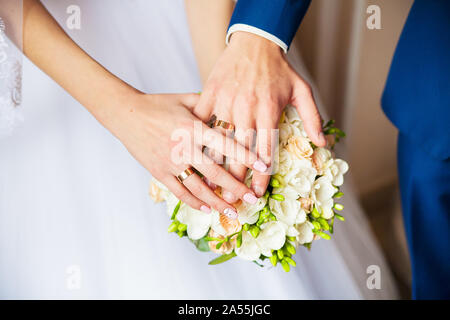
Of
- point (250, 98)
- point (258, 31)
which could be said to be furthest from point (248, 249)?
point (258, 31)

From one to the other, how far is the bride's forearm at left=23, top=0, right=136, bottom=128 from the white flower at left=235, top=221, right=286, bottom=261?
35 centimetres

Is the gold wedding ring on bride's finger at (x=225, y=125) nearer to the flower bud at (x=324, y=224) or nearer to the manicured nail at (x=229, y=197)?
the manicured nail at (x=229, y=197)

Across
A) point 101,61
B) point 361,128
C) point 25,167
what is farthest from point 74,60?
point 361,128

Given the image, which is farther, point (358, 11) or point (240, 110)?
point (358, 11)

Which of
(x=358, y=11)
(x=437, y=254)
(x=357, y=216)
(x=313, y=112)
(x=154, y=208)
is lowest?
(x=437, y=254)

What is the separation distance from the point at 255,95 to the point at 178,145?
17 cm

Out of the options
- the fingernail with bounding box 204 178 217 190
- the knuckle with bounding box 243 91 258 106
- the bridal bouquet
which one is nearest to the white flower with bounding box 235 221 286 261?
the bridal bouquet

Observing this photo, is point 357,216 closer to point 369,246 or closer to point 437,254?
point 369,246

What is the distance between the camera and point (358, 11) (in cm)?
125

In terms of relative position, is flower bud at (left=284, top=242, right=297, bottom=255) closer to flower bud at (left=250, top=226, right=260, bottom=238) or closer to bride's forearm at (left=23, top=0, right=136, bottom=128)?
flower bud at (left=250, top=226, right=260, bottom=238)

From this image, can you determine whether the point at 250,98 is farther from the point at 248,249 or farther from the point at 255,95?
the point at 248,249

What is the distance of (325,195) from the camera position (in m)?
0.63

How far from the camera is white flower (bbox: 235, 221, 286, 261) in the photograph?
586mm

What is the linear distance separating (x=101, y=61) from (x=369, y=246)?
925 mm
